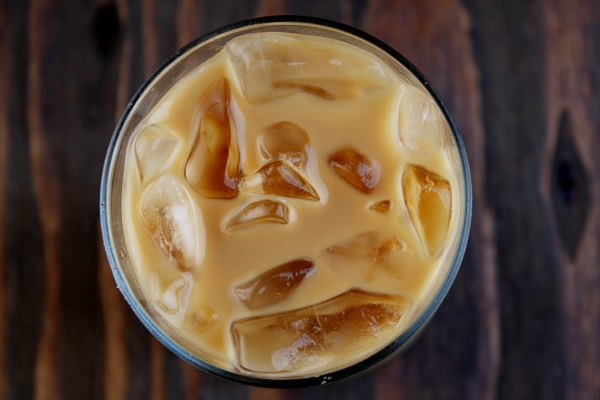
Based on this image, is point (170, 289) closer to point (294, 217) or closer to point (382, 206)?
point (294, 217)

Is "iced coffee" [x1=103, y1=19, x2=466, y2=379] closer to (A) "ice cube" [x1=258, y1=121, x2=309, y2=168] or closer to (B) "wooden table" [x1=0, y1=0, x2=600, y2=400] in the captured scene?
(A) "ice cube" [x1=258, y1=121, x2=309, y2=168]

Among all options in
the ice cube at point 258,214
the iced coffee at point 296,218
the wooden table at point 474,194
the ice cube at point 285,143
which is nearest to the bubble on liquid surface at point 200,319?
the iced coffee at point 296,218

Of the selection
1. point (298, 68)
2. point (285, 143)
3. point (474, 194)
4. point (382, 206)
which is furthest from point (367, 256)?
point (474, 194)

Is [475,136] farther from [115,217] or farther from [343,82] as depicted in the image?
[115,217]

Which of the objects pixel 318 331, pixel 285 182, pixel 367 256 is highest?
pixel 285 182

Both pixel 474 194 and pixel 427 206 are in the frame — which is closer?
pixel 427 206
